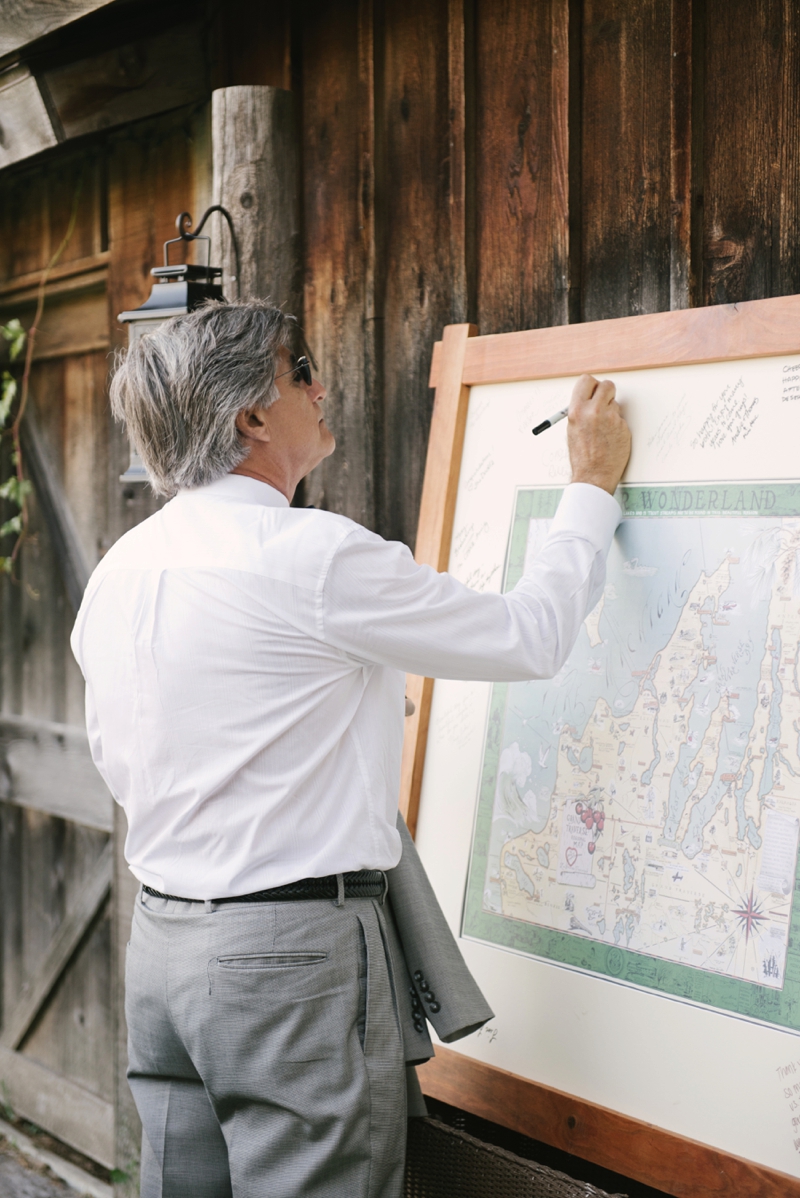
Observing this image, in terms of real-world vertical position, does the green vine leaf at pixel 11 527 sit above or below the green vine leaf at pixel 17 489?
below

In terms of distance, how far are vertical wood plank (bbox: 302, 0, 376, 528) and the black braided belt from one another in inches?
38.9

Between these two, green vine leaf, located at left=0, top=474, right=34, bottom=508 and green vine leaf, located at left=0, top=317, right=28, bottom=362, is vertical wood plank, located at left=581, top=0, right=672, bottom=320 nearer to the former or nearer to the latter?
green vine leaf, located at left=0, top=317, right=28, bottom=362

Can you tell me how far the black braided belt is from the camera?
1.47m

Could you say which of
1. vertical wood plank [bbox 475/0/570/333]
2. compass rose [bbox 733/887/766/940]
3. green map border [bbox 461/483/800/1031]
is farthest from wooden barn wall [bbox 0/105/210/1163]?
compass rose [bbox 733/887/766/940]

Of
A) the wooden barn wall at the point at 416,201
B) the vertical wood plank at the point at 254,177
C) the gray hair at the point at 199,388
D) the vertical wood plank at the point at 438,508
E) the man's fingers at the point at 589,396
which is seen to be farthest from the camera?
the vertical wood plank at the point at 254,177

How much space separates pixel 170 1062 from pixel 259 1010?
0.75ft

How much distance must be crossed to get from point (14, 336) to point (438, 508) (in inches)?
76.6

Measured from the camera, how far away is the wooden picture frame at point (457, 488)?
1.47 metres

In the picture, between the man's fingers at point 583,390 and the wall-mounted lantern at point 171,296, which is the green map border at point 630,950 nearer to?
the man's fingers at point 583,390

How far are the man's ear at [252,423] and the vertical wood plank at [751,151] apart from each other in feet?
2.56

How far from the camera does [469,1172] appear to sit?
1.66 metres

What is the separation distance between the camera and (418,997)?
163cm

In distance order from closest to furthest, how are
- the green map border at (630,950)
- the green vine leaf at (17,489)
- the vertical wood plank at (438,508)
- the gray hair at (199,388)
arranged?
the green map border at (630,950)
the gray hair at (199,388)
the vertical wood plank at (438,508)
the green vine leaf at (17,489)

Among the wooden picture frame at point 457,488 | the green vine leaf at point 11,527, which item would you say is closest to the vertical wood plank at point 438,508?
the wooden picture frame at point 457,488
